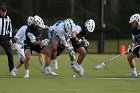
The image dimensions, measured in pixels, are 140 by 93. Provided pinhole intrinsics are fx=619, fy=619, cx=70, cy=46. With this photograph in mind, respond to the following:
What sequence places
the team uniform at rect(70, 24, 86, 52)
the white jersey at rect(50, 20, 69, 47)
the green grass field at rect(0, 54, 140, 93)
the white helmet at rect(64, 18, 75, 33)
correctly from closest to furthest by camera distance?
1. the green grass field at rect(0, 54, 140, 93)
2. the white helmet at rect(64, 18, 75, 33)
3. the white jersey at rect(50, 20, 69, 47)
4. the team uniform at rect(70, 24, 86, 52)

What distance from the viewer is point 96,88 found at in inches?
526

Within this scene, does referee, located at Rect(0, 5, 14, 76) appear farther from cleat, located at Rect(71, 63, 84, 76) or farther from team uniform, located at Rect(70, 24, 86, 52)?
cleat, located at Rect(71, 63, 84, 76)

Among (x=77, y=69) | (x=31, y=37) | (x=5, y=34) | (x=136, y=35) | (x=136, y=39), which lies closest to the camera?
(x=31, y=37)

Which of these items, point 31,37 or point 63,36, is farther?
point 63,36

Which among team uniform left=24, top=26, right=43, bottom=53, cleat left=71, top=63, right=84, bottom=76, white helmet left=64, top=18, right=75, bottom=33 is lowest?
cleat left=71, top=63, right=84, bottom=76

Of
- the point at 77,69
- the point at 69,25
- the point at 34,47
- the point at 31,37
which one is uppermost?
the point at 69,25

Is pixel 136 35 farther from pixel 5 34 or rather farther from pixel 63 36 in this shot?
pixel 5 34

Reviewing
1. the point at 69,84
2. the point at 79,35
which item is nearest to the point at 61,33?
the point at 79,35

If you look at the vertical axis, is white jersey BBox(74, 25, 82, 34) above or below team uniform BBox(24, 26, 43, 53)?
above

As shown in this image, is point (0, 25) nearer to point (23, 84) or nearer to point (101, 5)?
point (23, 84)

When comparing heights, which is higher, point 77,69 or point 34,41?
point 34,41

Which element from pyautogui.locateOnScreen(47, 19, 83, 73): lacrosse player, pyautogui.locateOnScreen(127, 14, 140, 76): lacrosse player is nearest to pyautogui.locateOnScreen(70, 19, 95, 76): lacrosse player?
pyautogui.locateOnScreen(47, 19, 83, 73): lacrosse player

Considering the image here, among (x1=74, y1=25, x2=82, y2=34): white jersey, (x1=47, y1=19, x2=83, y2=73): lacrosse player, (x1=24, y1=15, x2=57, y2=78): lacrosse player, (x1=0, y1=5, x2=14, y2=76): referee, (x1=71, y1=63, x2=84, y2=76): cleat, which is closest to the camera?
(x1=24, y1=15, x2=57, y2=78): lacrosse player

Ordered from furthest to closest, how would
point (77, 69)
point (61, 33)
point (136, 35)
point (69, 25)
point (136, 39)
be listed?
1. point (136, 39)
2. point (136, 35)
3. point (61, 33)
4. point (77, 69)
5. point (69, 25)
